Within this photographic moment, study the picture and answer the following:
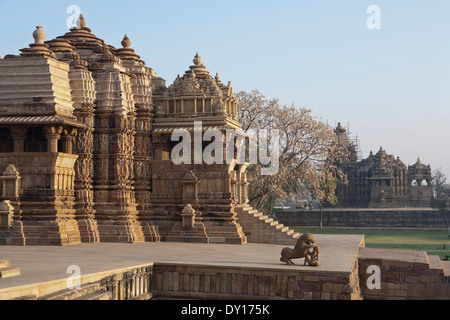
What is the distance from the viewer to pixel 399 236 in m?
37.2

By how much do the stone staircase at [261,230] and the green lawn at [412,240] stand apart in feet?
27.4

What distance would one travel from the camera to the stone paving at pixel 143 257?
1212 centimetres

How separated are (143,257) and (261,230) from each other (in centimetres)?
686

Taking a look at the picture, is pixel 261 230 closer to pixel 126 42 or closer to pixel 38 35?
pixel 126 42

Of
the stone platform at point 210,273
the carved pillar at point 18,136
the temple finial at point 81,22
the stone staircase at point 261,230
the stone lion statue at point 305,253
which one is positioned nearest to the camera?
the stone platform at point 210,273

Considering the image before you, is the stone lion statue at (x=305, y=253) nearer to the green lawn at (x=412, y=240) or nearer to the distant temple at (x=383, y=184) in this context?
the green lawn at (x=412, y=240)

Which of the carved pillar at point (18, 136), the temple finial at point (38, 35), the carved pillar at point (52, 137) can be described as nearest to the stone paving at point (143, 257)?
the carved pillar at point (52, 137)

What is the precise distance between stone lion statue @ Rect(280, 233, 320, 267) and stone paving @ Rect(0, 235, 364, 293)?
0.20 meters

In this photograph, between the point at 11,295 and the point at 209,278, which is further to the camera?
the point at 209,278

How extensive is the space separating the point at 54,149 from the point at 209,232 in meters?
5.99

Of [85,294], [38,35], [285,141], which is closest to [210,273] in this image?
[85,294]

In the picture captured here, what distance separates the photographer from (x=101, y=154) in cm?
2109
